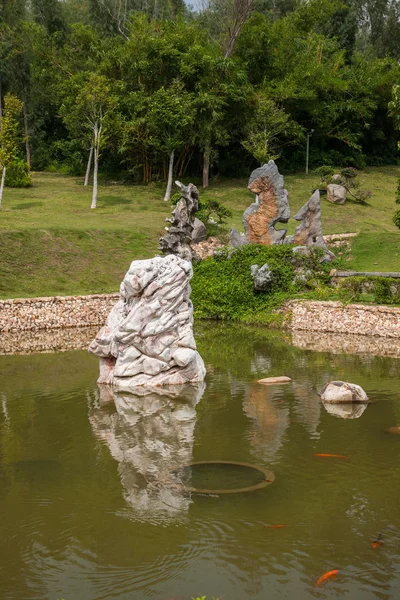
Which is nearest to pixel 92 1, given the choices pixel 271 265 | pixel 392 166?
pixel 392 166

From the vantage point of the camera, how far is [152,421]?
12.8m

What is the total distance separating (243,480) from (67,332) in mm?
14132

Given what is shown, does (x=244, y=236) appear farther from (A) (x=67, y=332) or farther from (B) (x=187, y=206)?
(A) (x=67, y=332)

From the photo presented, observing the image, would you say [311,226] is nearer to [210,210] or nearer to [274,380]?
[210,210]

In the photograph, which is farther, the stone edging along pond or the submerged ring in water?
the stone edging along pond

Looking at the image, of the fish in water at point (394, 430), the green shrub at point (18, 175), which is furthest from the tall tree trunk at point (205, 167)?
the fish in water at point (394, 430)

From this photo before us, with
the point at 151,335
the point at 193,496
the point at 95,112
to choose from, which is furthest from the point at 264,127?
the point at 193,496

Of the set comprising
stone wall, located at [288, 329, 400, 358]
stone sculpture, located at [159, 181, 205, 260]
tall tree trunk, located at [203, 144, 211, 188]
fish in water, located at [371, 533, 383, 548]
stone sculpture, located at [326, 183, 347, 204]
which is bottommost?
stone wall, located at [288, 329, 400, 358]

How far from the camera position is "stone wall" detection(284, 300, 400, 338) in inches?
844

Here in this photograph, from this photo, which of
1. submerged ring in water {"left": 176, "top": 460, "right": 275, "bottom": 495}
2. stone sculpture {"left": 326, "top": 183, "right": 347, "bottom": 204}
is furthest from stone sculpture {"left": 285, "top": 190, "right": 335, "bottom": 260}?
submerged ring in water {"left": 176, "top": 460, "right": 275, "bottom": 495}

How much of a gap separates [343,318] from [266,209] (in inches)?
329

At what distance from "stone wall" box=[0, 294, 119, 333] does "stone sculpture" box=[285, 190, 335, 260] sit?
879cm

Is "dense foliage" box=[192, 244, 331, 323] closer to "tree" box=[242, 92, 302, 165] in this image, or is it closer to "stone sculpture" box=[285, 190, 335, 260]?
"stone sculpture" box=[285, 190, 335, 260]

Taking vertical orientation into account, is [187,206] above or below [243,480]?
above
